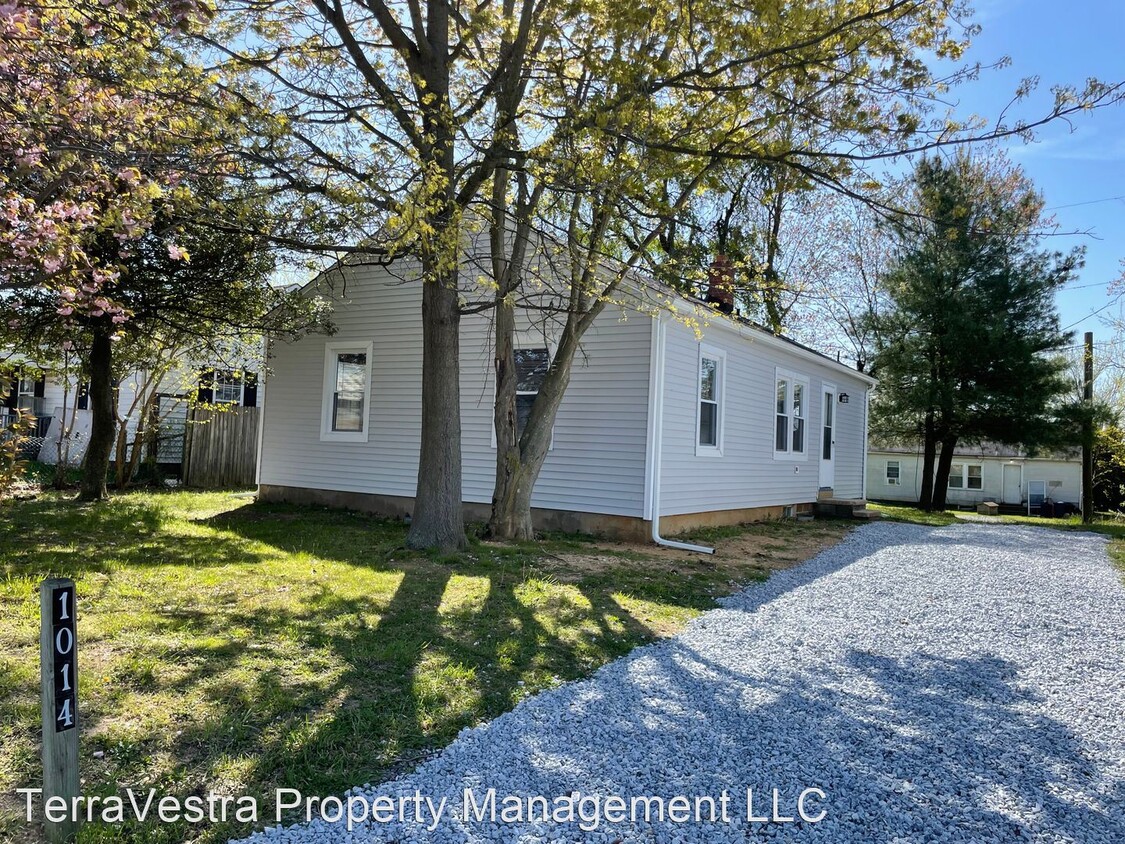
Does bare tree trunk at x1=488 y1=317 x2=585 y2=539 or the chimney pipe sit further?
bare tree trunk at x1=488 y1=317 x2=585 y2=539

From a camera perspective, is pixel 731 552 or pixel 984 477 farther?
pixel 984 477

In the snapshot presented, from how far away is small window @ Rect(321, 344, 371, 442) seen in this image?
12352 millimetres

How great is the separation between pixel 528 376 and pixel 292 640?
6564 millimetres

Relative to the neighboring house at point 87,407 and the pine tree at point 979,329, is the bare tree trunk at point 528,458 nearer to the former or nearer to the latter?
the neighboring house at point 87,407

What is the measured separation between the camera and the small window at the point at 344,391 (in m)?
12.4

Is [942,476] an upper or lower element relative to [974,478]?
upper

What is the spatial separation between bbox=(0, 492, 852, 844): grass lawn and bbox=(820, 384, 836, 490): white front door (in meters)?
7.29

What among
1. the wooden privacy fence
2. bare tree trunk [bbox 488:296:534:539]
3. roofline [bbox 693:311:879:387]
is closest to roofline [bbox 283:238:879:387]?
roofline [bbox 693:311:879:387]

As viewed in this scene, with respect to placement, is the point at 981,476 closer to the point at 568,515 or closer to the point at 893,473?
the point at 893,473

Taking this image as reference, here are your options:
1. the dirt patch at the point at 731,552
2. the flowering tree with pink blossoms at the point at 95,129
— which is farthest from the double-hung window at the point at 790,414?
the flowering tree with pink blossoms at the point at 95,129

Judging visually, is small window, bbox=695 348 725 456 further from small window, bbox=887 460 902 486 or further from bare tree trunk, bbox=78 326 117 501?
small window, bbox=887 460 902 486

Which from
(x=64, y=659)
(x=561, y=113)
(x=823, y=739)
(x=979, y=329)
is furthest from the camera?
(x=979, y=329)

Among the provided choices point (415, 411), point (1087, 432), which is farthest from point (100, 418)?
point (1087, 432)

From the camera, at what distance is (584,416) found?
10.3 meters
